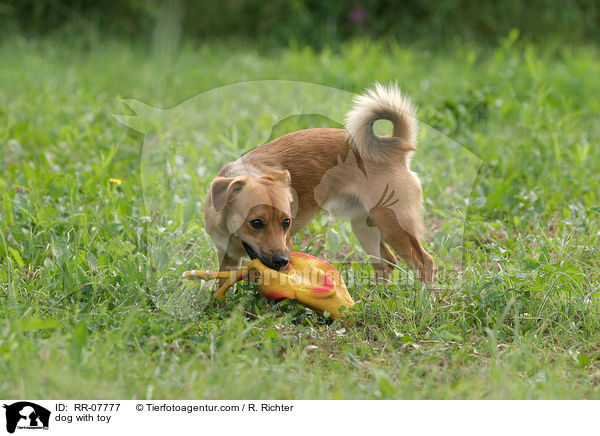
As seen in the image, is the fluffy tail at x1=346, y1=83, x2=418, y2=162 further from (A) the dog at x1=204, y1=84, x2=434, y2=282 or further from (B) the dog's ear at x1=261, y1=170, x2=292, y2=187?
(B) the dog's ear at x1=261, y1=170, x2=292, y2=187

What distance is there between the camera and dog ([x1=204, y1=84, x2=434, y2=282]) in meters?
3.47

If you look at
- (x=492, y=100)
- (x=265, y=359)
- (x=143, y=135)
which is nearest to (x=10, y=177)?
(x=143, y=135)

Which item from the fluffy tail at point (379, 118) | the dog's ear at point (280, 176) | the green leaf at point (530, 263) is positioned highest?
the fluffy tail at point (379, 118)

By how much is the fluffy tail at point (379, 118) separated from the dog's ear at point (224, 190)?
664 mm

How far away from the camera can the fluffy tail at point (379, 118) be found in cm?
349

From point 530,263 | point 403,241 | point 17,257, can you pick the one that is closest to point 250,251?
point 403,241

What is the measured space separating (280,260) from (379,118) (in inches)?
38.0

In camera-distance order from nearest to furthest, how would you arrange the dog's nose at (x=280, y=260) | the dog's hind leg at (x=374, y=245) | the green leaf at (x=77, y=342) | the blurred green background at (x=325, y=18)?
the green leaf at (x=77, y=342) < the dog's nose at (x=280, y=260) < the dog's hind leg at (x=374, y=245) < the blurred green background at (x=325, y=18)

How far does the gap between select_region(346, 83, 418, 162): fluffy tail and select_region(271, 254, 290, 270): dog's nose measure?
0.75 m

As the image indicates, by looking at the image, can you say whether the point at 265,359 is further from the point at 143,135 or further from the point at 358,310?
the point at 143,135

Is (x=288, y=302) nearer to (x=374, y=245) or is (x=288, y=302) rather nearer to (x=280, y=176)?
(x=280, y=176)

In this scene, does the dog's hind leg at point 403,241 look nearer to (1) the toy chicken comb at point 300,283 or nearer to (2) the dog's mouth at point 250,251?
(1) the toy chicken comb at point 300,283
